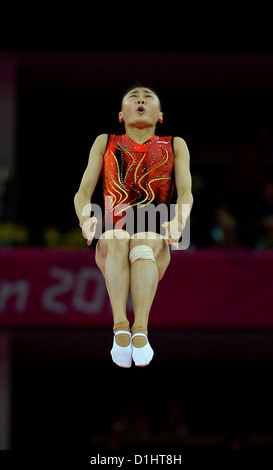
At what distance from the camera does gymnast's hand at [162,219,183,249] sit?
5512 mm

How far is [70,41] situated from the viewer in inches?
513

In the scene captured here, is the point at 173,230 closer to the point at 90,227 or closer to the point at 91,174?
the point at 90,227

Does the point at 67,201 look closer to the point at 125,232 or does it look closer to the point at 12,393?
the point at 12,393

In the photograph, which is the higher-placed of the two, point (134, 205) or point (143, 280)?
point (134, 205)

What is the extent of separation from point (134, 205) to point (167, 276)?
19.9ft

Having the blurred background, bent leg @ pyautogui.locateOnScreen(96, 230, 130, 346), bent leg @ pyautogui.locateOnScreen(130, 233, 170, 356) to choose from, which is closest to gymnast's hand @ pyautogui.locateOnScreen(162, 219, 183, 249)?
bent leg @ pyautogui.locateOnScreen(130, 233, 170, 356)

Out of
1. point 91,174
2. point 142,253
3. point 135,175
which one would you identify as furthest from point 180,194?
point 91,174

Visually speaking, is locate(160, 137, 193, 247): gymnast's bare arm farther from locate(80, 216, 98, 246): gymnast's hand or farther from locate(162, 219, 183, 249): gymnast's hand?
locate(80, 216, 98, 246): gymnast's hand

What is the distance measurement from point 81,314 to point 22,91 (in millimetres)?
4149

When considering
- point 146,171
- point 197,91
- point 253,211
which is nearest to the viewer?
point 146,171

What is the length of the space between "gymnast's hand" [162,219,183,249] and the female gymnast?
0.01 m

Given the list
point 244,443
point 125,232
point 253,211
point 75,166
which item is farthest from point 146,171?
point 75,166

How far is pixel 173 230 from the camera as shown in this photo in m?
5.51

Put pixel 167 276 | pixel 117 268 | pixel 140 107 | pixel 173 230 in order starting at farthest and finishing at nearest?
1. pixel 167 276
2. pixel 140 107
3. pixel 117 268
4. pixel 173 230
